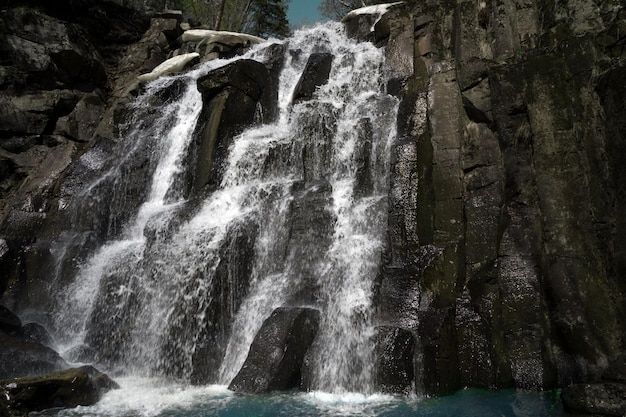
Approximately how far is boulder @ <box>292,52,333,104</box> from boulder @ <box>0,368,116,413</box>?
10.9 m

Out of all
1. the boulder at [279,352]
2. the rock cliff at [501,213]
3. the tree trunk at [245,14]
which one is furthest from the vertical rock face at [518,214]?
the tree trunk at [245,14]

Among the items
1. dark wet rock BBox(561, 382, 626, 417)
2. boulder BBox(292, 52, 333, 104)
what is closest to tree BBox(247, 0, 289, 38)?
boulder BBox(292, 52, 333, 104)

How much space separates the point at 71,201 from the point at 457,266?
481 inches

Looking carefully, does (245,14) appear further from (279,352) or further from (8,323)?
(279,352)

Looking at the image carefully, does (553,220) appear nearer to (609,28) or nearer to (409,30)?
(609,28)

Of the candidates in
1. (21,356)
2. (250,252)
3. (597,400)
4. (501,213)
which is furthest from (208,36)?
(597,400)

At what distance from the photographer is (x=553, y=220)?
8.64 metres

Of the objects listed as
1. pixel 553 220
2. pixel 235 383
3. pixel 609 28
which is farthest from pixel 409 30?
pixel 235 383

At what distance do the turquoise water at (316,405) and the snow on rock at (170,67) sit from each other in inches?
622

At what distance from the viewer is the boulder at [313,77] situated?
15812 millimetres

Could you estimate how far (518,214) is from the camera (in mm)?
9211

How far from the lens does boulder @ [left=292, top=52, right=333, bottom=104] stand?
15812mm

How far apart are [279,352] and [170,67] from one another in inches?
656

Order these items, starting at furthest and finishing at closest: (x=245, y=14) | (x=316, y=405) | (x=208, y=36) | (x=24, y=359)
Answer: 1. (x=245, y=14)
2. (x=208, y=36)
3. (x=24, y=359)
4. (x=316, y=405)
